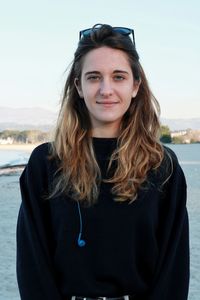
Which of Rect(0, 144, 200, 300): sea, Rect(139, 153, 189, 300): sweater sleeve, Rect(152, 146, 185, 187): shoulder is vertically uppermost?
Rect(152, 146, 185, 187): shoulder

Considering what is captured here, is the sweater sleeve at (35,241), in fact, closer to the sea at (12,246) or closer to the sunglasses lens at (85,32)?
the sunglasses lens at (85,32)

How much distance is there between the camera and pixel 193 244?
5.44 m

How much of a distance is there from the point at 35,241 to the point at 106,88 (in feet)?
1.79

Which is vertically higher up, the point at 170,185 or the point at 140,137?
the point at 140,137

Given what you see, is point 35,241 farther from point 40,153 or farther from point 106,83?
point 106,83

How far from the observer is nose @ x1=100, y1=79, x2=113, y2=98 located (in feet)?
5.71

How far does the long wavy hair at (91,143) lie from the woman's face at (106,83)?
0.04 meters

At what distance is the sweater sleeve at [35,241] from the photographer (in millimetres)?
1741

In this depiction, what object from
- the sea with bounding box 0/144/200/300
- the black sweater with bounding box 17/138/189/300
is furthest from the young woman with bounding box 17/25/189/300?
the sea with bounding box 0/144/200/300

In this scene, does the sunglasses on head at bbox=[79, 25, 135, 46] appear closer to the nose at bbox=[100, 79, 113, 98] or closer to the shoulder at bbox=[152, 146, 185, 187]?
the nose at bbox=[100, 79, 113, 98]

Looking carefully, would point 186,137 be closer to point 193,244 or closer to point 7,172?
point 7,172

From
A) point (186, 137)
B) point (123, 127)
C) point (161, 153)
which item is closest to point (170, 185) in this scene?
point (161, 153)

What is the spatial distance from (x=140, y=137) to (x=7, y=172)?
1785 centimetres

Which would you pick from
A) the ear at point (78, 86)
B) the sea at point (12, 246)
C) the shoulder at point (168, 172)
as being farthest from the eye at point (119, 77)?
the sea at point (12, 246)
